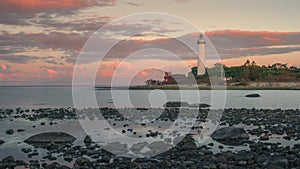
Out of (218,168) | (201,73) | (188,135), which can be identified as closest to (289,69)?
(201,73)

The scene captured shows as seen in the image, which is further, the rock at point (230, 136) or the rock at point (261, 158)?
the rock at point (230, 136)

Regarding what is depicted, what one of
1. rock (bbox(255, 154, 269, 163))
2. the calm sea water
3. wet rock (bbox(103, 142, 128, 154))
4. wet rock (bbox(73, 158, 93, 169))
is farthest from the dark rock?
the calm sea water

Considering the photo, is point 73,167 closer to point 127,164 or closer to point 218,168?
point 127,164

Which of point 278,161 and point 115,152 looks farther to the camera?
point 115,152

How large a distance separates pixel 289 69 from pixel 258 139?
131461 mm

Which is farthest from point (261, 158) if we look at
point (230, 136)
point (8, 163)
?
point (8, 163)

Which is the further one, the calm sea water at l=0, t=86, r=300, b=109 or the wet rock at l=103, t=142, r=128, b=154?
the calm sea water at l=0, t=86, r=300, b=109

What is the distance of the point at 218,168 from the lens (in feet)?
46.6

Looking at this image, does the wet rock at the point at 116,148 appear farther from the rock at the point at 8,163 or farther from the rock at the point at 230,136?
the rock at the point at 230,136

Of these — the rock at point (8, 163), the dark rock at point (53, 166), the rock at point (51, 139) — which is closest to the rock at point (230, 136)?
the rock at point (51, 139)

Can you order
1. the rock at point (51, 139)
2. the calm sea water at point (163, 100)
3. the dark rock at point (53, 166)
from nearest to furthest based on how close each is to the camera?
the dark rock at point (53, 166), the rock at point (51, 139), the calm sea water at point (163, 100)

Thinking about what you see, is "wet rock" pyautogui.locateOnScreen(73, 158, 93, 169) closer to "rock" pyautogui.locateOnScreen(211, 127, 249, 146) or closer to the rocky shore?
the rocky shore

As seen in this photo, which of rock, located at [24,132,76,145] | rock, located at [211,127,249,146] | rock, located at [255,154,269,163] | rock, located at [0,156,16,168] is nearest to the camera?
rock, located at [255,154,269,163]

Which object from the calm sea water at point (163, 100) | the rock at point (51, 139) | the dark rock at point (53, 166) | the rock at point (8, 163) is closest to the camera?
the dark rock at point (53, 166)
